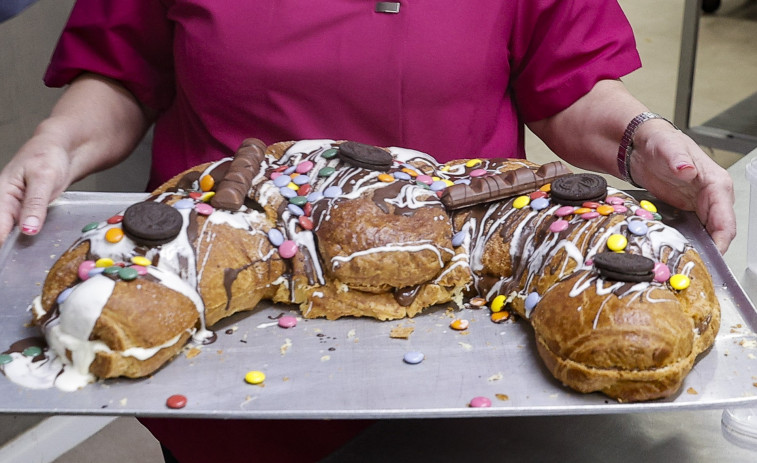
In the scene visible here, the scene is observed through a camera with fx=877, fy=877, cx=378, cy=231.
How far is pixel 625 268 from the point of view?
1063 mm

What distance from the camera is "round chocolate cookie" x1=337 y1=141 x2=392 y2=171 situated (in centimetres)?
126

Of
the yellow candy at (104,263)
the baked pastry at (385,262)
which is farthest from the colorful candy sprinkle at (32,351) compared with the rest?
the yellow candy at (104,263)

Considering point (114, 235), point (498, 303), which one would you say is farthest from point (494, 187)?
point (114, 235)

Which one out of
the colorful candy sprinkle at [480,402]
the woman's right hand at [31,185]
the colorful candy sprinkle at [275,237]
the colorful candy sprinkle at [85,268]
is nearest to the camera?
the colorful candy sprinkle at [480,402]

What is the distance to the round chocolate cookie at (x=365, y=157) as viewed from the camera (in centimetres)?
126

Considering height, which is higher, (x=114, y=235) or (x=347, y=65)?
(x=347, y=65)

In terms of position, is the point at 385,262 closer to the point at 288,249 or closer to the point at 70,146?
the point at 288,249

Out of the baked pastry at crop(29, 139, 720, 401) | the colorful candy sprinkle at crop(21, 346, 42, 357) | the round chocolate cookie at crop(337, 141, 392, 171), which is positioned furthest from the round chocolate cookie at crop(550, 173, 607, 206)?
the colorful candy sprinkle at crop(21, 346, 42, 357)

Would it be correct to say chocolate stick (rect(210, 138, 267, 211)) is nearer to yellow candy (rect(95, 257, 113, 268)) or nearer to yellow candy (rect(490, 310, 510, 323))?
yellow candy (rect(95, 257, 113, 268))

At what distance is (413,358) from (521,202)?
0.96 ft

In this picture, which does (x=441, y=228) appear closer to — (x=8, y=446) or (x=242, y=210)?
(x=242, y=210)

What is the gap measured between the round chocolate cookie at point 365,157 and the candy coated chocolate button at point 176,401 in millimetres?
430

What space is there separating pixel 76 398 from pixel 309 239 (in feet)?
1.21

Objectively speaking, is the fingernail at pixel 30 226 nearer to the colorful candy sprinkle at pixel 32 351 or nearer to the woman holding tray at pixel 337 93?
the woman holding tray at pixel 337 93
